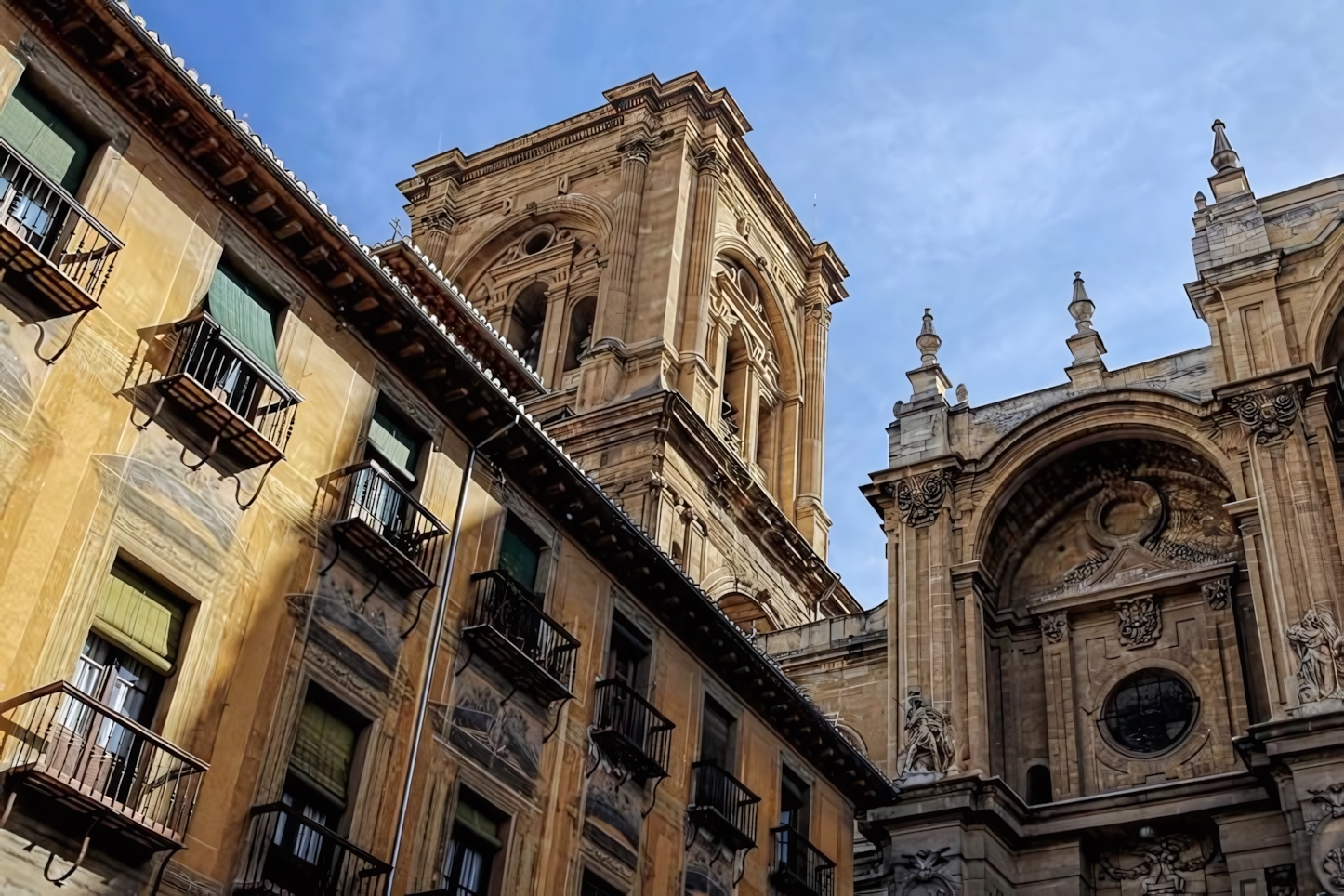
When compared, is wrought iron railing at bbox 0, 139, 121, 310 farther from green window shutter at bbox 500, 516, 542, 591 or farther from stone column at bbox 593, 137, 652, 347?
stone column at bbox 593, 137, 652, 347

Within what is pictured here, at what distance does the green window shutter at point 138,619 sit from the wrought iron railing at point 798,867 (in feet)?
38.4

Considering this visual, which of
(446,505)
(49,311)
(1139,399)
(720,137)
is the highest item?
(720,137)

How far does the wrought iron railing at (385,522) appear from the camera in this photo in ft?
57.1

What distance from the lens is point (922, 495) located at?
116 ft

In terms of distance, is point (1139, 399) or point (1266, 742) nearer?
point (1266, 742)

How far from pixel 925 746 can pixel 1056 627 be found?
180 inches

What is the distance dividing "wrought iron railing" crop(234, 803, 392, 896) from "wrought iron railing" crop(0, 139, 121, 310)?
5292 mm

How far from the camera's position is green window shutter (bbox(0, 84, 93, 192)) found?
49.4 feet

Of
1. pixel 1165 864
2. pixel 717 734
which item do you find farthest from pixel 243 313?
pixel 1165 864

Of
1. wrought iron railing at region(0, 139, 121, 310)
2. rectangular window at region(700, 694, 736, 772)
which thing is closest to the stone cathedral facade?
rectangular window at region(700, 694, 736, 772)

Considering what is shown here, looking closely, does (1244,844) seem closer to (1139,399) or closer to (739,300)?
(1139,399)

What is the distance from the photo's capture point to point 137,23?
16.1m

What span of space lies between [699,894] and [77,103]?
13041 mm

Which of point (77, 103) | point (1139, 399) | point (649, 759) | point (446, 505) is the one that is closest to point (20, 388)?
point (77, 103)
